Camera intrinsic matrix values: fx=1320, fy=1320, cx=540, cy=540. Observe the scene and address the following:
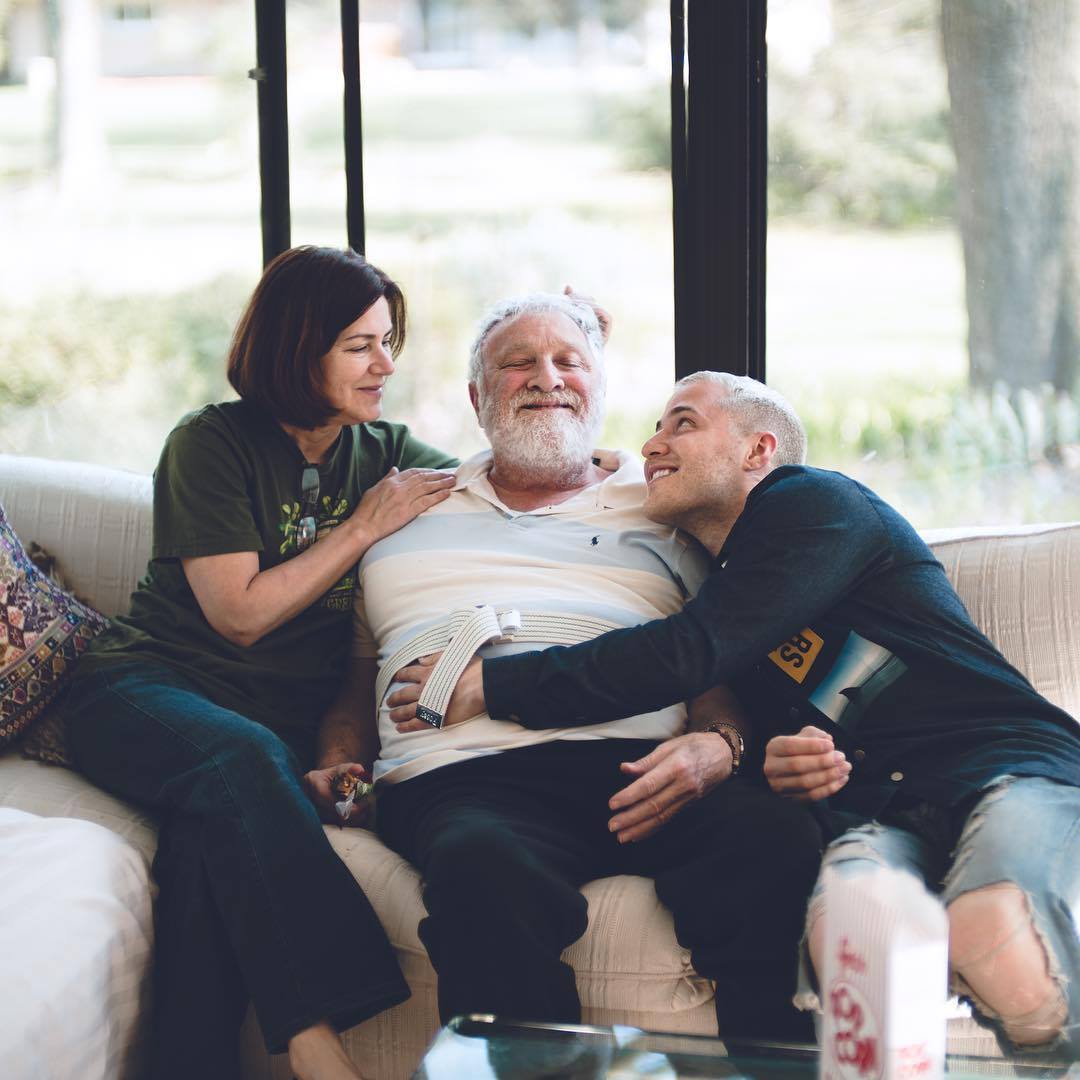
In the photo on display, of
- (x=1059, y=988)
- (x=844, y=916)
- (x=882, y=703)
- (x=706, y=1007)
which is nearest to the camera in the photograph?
(x=844, y=916)

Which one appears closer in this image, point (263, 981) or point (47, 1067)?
point (47, 1067)

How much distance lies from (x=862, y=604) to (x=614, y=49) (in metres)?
1.50

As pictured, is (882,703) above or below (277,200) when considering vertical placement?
below

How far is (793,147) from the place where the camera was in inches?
107

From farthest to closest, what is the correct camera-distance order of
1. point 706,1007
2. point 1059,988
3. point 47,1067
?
1. point 706,1007
2. point 47,1067
3. point 1059,988

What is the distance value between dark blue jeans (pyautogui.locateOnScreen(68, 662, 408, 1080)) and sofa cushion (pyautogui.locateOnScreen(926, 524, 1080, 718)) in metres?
1.10

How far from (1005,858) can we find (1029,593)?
699mm

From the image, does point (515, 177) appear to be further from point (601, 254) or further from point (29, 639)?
point (29, 639)

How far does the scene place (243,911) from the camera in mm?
1825

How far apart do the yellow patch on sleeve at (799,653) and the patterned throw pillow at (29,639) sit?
49.3 inches

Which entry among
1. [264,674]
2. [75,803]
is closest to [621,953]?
[264,674]

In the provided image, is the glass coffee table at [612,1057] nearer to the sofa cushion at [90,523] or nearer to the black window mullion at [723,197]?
the sofa cushion at [90,523]

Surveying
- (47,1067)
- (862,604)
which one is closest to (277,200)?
(862,604)

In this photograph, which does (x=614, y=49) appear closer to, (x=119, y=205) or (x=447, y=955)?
(x=119, y=205)
